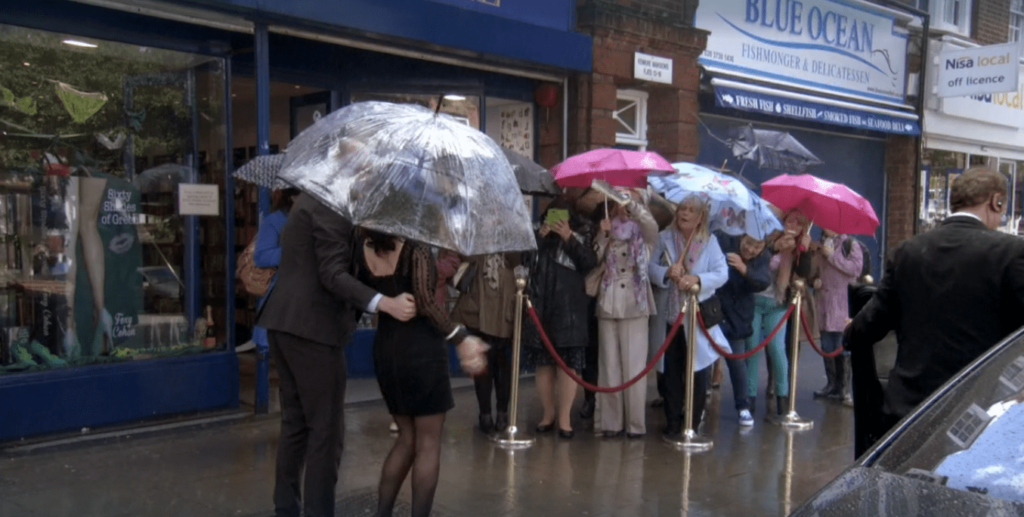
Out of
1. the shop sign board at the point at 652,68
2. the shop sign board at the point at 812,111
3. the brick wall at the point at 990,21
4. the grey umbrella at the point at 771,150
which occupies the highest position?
the brick wall at the point at 990,21

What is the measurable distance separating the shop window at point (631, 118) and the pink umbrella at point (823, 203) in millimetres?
2631

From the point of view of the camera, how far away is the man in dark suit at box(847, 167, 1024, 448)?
3.99m

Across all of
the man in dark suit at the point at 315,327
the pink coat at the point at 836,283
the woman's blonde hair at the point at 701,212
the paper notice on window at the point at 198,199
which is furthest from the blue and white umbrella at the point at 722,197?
the paper notice on window at the point at 198,199

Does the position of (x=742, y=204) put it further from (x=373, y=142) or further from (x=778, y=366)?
(x=373, y=142)

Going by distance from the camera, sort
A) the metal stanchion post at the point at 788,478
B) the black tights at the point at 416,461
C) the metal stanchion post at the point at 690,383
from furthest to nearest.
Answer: the metal stanchion post at the point at 690,383
the metal stanchion post at the point at 788,478
the black tights at the point at 416,461

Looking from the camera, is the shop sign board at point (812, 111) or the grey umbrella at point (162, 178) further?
the shop sign board at point (812, 111)

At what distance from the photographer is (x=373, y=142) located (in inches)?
170

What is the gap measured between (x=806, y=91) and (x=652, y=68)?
3777 millimetres

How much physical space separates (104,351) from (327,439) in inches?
123

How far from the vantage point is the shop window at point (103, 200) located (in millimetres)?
6469

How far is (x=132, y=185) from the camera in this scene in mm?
7055

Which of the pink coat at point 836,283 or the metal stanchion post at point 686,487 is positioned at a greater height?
the pink coat at point 836,283

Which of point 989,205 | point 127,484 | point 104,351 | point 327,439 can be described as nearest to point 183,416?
point 104,351

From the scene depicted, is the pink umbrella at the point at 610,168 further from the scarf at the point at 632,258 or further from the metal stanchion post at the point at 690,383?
the metal stanchion post at the point at 690,383
